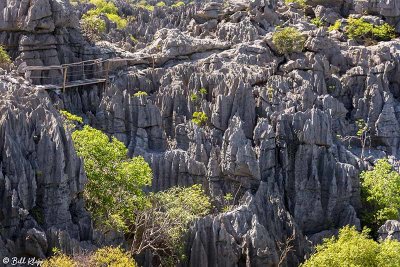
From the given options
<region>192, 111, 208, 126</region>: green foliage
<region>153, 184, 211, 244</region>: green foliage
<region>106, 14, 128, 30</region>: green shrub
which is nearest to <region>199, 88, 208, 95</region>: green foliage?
<region>192, 111, 208, 126</region>: green foliage

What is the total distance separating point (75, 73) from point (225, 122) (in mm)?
10722

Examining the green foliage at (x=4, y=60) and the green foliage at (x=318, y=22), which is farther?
the green foliage at (x=318, y=22)

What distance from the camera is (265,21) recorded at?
49375 millimetres

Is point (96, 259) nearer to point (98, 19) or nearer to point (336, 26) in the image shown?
point (98, 19)

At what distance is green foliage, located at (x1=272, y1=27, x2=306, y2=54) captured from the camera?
43750 millimetres

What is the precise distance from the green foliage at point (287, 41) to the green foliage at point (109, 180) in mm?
21462

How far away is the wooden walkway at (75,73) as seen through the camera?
36.2 metres

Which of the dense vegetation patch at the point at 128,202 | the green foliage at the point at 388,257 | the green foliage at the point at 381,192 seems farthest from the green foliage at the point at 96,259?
the green foliage at the point at 381,192

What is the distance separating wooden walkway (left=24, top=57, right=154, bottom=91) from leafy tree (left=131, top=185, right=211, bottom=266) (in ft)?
41.0

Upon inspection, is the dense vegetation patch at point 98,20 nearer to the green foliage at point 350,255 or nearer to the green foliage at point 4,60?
the green foliage at point 4,60

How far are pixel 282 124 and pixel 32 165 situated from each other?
54.1ft

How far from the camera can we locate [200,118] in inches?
1396

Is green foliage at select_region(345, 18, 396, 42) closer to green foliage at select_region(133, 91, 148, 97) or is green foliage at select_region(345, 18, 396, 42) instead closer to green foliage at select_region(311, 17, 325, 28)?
green foliage at select_region(311, 17, 325, 28)

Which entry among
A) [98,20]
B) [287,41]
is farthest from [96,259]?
[98,20]
